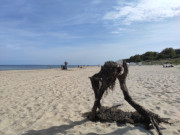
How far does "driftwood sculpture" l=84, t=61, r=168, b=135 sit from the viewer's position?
3.63 metres

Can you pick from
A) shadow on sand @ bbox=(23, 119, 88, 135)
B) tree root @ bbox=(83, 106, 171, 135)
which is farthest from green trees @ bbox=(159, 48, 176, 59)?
shadow on sand @ bbox=(23, 119, 88, 135)

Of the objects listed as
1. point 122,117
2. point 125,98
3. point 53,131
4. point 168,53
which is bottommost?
point 53,131

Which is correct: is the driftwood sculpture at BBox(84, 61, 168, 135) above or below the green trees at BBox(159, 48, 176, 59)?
below

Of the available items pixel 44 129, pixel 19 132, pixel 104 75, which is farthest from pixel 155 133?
pixel 19 132

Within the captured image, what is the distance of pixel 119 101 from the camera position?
6004 millimetres

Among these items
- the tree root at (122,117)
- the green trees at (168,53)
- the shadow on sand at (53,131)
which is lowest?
the shadow on sand at (53,131)

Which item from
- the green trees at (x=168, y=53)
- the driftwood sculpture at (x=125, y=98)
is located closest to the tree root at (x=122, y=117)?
the driftwood sculpture at (x=125, y=98)

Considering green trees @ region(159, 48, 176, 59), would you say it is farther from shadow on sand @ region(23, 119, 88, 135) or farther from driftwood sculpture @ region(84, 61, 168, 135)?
shadow on sand @ region(23, 119, 88, 135)

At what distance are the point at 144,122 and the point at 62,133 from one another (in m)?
2.06

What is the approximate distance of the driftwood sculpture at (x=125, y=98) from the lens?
363cm

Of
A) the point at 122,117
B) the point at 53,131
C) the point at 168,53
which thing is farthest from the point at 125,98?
the point at 168,53

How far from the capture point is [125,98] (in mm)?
3867

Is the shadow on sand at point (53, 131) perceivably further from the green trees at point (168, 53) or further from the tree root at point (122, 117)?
the green trees at point (168, 53)

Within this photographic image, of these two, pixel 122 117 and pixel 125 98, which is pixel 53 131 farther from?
pixel 125 98
